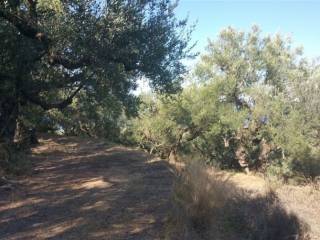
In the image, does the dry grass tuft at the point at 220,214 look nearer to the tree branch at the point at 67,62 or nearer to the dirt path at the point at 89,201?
the dirt path at the point at 89,201

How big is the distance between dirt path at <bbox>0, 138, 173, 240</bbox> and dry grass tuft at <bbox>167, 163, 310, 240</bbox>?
0.37 metres

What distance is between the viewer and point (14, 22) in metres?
9.87

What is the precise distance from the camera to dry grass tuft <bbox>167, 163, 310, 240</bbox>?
26.4 feet

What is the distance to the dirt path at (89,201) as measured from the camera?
727 centimetres

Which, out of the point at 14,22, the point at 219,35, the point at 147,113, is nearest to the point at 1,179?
the point at 14,22

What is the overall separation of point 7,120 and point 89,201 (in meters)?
4.99

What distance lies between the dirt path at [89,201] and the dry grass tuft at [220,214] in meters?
0.37

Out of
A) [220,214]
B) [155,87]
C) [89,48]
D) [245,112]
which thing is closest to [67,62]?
[89,48]

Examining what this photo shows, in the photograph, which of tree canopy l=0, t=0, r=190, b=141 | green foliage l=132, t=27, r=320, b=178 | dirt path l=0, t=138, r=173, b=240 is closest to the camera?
dirt path l=0, t=138, r=173, b=240

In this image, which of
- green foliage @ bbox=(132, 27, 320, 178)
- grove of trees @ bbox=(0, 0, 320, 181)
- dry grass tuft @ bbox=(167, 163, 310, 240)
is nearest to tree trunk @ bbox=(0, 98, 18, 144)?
grove of trees @ bbox=(0, 0, 320, 181)

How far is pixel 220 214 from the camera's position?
9.26 meters

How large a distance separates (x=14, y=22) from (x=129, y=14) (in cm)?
253

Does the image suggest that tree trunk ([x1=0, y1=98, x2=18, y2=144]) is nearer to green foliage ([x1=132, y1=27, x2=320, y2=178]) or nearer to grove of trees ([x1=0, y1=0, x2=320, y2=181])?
grove of trees ([x1=0, y1=0, x2=320, y2=181])

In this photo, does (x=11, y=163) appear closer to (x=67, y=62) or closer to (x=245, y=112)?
(x=67, y=62)
